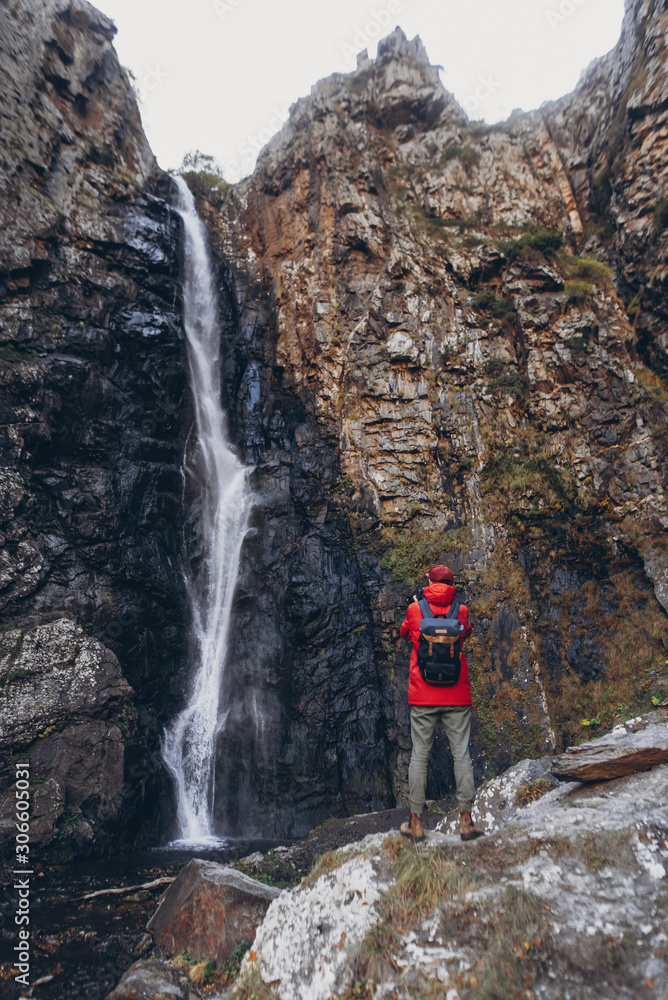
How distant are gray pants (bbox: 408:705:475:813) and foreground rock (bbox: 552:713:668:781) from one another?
5.07 feet

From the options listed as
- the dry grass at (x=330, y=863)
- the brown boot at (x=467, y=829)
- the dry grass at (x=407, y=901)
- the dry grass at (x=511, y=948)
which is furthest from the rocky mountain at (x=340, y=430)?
the dry grass at (x=511, y=948)

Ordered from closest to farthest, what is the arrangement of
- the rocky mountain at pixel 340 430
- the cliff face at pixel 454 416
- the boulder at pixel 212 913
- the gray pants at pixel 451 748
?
the gray pants at pixel 451 748 < the boulder at pixel 212 913 < the rocky mountain at pixel 340 430 < the cliff face at pixel 454 416

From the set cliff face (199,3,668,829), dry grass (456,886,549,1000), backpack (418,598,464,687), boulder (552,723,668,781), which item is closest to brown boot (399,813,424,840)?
dry grass (456,886,549,1000)

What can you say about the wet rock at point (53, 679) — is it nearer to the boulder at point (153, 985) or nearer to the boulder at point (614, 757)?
the boulder at point (153, 985)

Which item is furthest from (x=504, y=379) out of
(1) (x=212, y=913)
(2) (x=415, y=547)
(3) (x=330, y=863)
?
(1) (x=212, y=913)

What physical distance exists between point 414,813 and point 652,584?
855 centimetres

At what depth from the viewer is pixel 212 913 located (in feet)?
16.3

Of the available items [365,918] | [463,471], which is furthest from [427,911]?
[463,471]

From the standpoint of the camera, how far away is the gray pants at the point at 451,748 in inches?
177

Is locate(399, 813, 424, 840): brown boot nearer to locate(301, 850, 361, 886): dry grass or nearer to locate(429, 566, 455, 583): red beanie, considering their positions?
locate(301, 850, 361, 886): dry grass

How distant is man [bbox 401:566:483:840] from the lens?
4.46 metres

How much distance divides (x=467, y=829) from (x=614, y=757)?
1.78 metres

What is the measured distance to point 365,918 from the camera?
3.88 metres

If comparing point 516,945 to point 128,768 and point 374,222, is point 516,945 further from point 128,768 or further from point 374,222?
point 374,222
